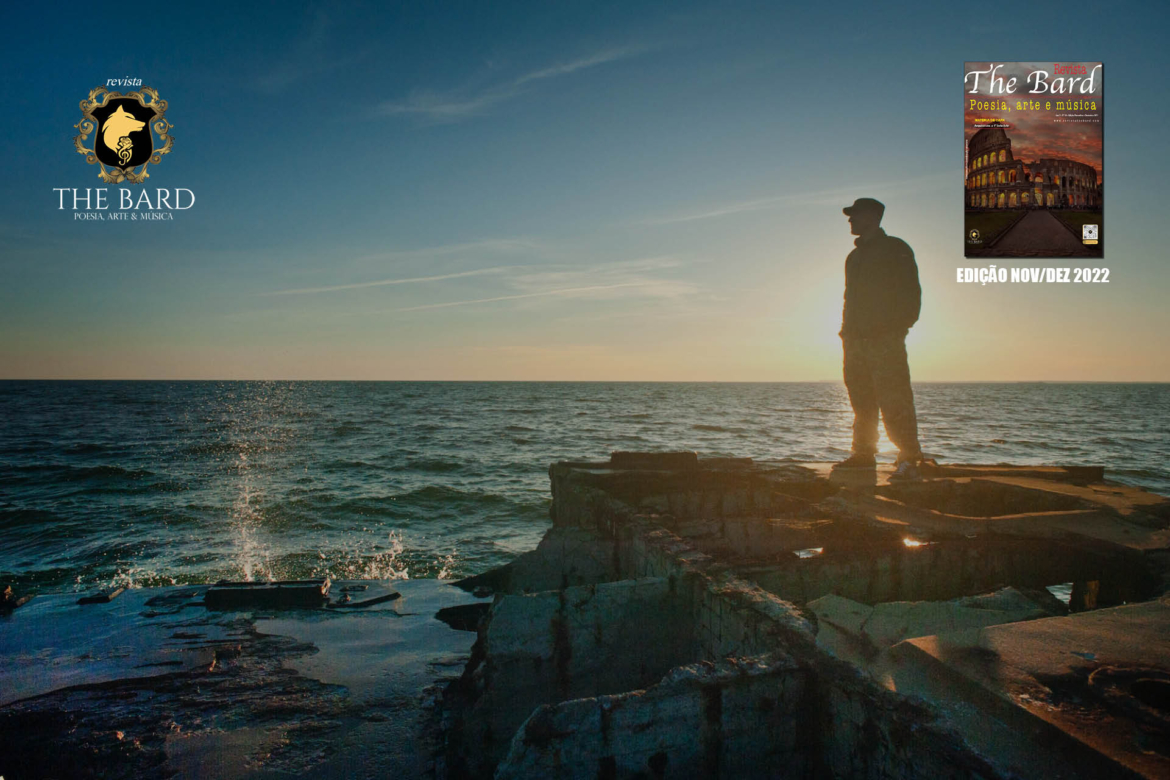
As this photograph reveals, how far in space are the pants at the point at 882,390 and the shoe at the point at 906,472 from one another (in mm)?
126

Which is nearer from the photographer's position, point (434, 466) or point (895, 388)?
point (895, 388)

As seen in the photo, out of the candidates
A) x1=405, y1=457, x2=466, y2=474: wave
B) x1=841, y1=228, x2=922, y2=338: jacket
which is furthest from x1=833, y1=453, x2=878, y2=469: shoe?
x1=405, y1=457, x2=466, y2=474: wave

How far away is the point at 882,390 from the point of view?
8469 mm

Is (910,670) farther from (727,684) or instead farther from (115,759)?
(115,759)

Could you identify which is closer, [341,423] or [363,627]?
[363,627]

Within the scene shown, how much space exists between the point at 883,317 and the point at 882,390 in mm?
981

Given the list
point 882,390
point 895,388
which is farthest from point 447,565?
point 895,388

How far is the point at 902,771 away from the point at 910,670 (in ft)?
2.65

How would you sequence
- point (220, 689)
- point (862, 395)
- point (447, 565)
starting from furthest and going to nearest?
point (447, 565)
point (862, 395)
point (220, 689)

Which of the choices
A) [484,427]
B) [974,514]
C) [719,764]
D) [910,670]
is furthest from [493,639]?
[484,427]

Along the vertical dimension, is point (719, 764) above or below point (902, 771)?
below

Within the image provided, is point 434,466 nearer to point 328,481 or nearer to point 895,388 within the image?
point 328,481

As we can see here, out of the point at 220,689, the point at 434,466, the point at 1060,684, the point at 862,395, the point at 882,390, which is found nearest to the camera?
the point at 1060,684

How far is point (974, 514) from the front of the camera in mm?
7891
